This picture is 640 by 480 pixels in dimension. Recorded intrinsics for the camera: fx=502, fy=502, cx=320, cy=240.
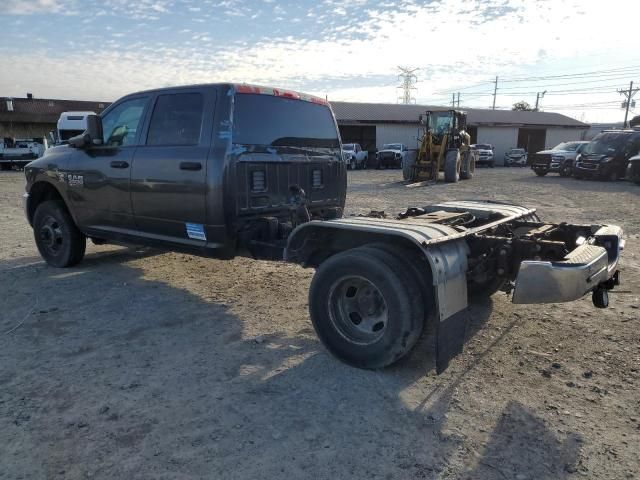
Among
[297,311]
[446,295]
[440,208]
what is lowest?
[297,311]

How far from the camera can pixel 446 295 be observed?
Answer: 3.25m

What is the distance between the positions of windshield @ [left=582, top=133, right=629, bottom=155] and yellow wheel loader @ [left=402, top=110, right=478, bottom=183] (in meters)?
5.56

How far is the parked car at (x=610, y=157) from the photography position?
20.9 m

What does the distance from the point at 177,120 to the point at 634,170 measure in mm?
19397

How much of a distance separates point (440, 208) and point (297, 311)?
1697 mm

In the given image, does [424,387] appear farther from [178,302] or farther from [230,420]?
[178,302]

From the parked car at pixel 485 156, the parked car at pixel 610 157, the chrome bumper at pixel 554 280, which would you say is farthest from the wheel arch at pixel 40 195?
the parked car at pixel 485 156

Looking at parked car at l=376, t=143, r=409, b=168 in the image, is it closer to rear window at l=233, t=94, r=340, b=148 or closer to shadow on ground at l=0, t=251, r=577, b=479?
rear window at l=233, t=94, r=340, b=148

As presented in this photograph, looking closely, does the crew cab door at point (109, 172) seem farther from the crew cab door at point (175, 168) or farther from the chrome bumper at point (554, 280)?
the chrome bumper at point (554, 280)

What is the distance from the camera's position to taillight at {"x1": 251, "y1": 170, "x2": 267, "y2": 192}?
Result: 464 centimetres

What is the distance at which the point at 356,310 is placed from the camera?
12.2 ft

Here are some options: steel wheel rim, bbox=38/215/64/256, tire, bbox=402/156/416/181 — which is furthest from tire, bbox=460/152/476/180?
steel wheel rim, bbox=38/215/64/256

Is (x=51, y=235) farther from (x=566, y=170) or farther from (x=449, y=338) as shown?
(x=566, y=170)

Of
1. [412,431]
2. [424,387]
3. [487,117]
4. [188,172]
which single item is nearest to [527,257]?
[424,387]
